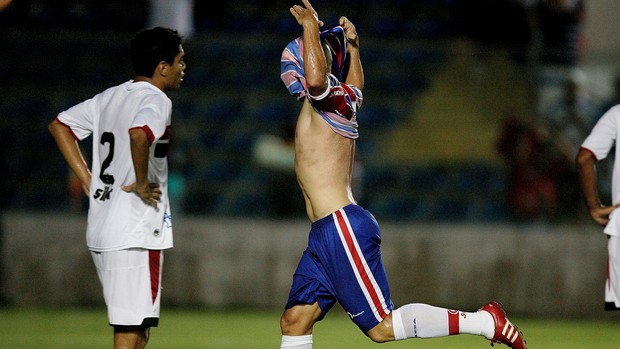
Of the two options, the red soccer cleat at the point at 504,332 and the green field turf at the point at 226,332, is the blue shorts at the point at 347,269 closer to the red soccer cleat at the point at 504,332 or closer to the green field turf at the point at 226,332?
the red soccer cleat at the point at 504,332

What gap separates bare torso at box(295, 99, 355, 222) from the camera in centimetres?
630

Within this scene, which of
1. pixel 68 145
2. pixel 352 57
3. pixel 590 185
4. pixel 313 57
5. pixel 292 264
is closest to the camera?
pixel 313 57

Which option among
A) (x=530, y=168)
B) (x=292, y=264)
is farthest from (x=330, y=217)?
(x=530, y=168)

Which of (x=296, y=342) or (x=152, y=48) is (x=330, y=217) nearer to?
(x=296, y=342)

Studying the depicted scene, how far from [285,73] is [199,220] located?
6684 mm

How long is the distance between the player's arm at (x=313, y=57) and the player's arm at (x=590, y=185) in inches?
98.3

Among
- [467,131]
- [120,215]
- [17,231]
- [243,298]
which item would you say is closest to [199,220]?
[243,298]

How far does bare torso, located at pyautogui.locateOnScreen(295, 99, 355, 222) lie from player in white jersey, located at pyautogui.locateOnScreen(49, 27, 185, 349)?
31.6 inches

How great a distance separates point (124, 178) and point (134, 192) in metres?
0.10

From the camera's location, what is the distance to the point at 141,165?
Result: 6383 mm

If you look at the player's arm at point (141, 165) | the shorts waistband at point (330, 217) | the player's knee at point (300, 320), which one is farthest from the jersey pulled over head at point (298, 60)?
the player's knee at point (300, 320)

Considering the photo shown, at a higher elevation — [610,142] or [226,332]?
[610,142]

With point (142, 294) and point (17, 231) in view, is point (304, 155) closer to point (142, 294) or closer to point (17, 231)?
point (142, 294)

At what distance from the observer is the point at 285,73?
21.0 ft
